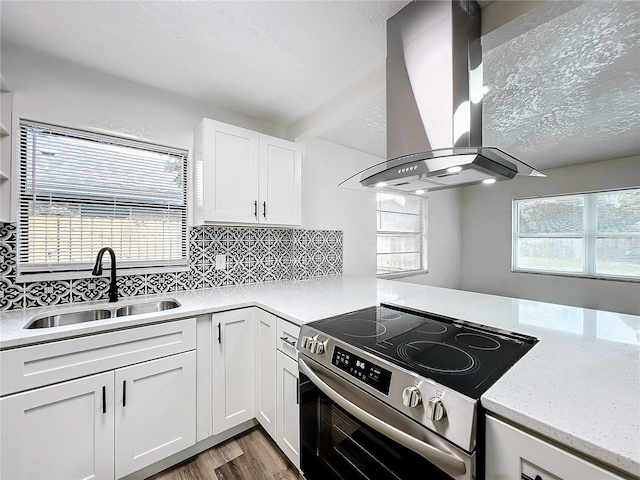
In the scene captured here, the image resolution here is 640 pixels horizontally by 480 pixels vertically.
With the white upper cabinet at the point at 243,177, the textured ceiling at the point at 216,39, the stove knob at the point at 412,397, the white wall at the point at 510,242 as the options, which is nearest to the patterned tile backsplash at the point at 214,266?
the white upper cabinet at the point at 243,177

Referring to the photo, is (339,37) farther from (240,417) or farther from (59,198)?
(240,417)

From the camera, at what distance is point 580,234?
12.3 ft

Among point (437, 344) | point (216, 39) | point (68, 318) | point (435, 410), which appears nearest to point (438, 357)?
point (437, 344)

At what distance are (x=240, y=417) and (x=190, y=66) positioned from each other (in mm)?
2247

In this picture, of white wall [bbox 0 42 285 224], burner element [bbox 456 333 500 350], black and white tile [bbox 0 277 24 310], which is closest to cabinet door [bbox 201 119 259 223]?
white wall [bbox 0 42 285 224]

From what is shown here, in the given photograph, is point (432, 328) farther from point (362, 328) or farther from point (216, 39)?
point (216, 39)

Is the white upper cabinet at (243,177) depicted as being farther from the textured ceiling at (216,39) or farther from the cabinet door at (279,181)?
the textured ceiling at (216,39)

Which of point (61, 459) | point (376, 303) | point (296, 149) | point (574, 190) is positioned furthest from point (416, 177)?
point (574, 190)

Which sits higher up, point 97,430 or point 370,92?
point 370,92

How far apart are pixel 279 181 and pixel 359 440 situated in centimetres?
181

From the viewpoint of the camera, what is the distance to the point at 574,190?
3748 mm

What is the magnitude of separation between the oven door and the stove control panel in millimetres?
43

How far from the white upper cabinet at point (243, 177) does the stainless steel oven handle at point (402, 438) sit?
4.44ft

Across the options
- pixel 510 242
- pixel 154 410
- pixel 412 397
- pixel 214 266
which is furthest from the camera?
pixel 510 242
